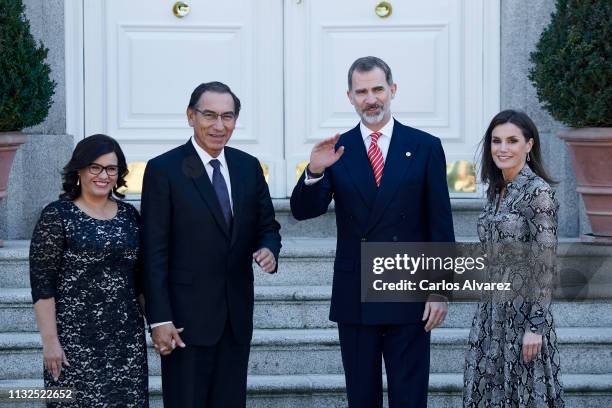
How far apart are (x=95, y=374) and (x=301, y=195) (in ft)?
3.50

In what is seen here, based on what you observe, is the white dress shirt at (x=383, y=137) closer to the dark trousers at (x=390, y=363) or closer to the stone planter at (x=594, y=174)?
the dark trousers at (x=390, y=363)

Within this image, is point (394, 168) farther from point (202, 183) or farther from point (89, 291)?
point (89, 291)

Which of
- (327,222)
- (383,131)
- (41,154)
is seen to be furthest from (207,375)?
(41,154)

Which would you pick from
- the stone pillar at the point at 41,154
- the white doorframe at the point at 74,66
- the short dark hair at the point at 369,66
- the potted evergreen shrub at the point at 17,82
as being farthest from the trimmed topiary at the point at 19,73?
the short dark hair at the point at 369,66

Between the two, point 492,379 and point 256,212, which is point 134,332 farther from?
point 492,379

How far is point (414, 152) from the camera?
487 centimetres

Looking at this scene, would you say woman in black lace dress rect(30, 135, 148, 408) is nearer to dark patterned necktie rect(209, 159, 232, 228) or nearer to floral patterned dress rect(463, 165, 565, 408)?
dark patterned necktie rect(209, 159, 232, 228)

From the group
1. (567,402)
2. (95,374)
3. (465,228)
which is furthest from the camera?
(465,228)

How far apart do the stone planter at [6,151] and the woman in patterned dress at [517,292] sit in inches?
117

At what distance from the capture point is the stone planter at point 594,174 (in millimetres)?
6758

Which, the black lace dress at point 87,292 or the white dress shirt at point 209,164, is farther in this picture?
the white dress shirt at point 209,164

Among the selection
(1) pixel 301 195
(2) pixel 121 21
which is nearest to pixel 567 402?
(1) pixel 301 195

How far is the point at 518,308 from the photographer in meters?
4.75

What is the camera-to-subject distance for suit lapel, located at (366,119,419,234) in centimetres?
480
